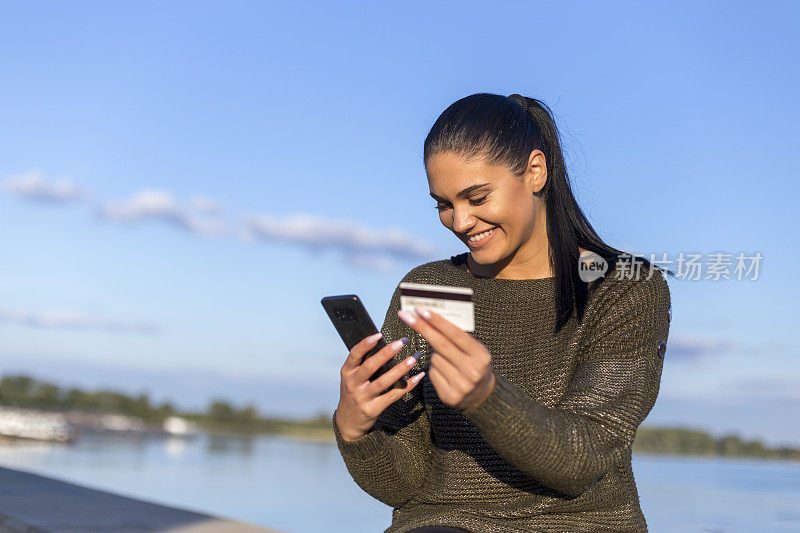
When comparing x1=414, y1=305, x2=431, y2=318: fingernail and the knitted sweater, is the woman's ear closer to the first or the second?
the knitted sweater

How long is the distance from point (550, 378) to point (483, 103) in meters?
0.64

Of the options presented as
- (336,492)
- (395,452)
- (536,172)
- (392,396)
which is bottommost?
(336,492)

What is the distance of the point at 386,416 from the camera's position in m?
1.86

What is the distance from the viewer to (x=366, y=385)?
1.53m

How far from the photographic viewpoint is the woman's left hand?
1.23 meters

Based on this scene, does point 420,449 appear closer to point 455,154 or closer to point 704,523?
point 455,154

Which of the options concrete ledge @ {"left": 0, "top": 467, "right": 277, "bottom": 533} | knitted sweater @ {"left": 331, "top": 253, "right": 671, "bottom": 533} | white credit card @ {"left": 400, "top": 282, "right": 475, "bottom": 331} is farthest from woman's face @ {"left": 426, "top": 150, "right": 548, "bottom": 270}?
concrete ledge @ {"left": 0, "top": 467, "right": 277, "bottom": 533}

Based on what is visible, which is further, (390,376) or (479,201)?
(479,201)

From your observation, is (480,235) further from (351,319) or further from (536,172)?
(351,319)

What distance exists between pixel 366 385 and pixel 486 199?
47cm

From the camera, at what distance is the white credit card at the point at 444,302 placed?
4.06ft

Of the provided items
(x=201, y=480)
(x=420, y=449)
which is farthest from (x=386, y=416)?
(x=201, y=480)

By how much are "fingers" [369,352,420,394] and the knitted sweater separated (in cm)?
17

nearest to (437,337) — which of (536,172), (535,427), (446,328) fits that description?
(446,328)
